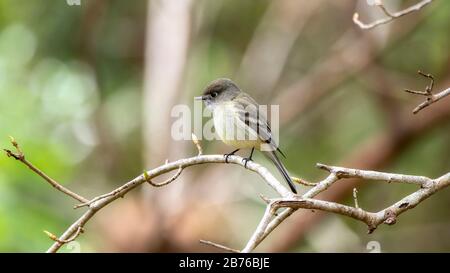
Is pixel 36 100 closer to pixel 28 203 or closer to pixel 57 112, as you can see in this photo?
pixel 57 112

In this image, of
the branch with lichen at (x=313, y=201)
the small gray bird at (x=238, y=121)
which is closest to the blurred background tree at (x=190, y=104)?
the small gray bird at (x=238, y=121)

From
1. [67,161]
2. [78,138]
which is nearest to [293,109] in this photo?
[78,138]

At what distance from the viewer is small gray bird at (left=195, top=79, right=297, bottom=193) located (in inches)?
211

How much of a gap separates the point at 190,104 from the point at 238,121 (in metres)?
4.44

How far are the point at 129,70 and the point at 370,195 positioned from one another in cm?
417

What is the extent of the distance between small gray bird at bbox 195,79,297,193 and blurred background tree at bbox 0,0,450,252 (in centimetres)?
212

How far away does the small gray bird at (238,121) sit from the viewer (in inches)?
211

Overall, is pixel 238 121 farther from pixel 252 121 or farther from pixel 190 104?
pixel 190 104

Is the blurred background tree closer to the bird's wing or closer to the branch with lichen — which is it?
the bird's wing

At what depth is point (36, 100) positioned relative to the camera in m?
8.16

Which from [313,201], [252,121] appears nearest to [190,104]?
[252,121]

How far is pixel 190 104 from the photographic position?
32.3 ft

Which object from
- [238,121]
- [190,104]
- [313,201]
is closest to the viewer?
[313,201]

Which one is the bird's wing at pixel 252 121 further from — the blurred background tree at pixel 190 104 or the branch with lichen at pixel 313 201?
the blurred background tree at pixel 190 104
